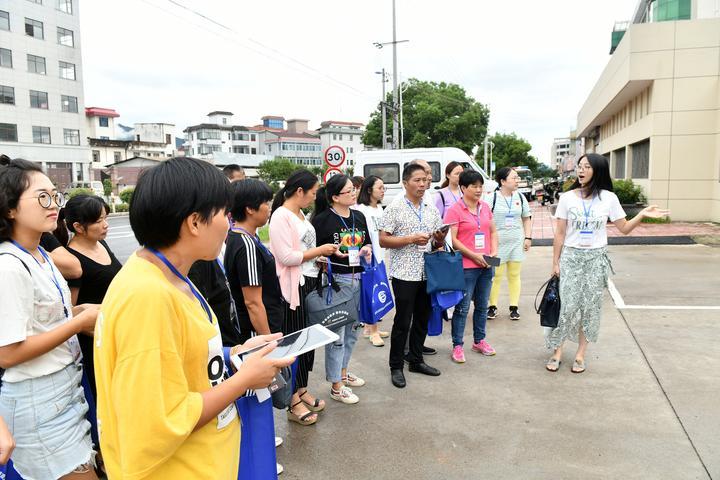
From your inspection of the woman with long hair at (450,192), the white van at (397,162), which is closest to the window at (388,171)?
the white van at (397,162)

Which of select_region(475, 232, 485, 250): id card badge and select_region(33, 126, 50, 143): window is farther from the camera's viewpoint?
select_region(33, 126, 50, 143): window

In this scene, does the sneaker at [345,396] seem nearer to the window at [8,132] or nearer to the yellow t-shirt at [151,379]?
the yellow t-shirt at [151,379]

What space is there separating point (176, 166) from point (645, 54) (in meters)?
16.3

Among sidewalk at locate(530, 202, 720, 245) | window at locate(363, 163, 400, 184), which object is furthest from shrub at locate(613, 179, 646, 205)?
window at locate(363, 163, 400, 184)

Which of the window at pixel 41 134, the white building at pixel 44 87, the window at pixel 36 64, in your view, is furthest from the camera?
the window at pixel 41 134

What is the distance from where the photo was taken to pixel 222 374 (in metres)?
1.42

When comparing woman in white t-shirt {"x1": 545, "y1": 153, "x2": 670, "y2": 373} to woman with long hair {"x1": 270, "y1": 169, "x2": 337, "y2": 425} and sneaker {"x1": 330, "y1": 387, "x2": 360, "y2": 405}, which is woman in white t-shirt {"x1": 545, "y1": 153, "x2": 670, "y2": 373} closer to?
sneaker {"x1": 330, "y1": 387, "x2": 360, "y2": 405}

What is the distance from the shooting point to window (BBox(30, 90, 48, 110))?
38125 millimetres

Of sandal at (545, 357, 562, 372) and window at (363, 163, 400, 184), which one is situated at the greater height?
window at (363, 163, 400, 184)

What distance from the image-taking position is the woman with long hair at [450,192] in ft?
18.5

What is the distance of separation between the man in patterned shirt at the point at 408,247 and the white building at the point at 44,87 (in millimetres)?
37247

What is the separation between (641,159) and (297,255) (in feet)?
55.4

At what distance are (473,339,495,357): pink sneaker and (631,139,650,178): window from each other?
1319cm

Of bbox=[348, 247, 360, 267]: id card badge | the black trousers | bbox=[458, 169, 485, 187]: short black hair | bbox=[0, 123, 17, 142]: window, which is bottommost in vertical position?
the black trousers
